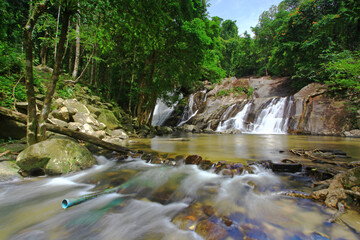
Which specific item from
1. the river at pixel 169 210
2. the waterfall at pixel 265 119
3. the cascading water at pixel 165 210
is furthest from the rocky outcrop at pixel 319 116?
the cascading water at pixel 165 210

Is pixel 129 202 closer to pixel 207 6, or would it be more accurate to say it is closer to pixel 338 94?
pixel 207 6

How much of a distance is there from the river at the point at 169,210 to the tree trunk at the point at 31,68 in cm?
111

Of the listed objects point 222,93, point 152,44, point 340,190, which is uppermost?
point 222,93

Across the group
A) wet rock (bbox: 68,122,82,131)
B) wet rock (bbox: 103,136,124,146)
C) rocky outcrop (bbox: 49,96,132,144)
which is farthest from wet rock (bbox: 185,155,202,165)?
rocky outcrop (bbox: 49,96,132,144)

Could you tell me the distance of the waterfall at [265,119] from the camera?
1487 cm

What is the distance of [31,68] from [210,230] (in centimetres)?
452

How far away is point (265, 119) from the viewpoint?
15906 millimetres

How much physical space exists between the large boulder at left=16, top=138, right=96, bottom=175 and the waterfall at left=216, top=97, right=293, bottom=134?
14639 millimetres

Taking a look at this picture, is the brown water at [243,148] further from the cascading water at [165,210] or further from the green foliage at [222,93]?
the green foliage at [222,93]

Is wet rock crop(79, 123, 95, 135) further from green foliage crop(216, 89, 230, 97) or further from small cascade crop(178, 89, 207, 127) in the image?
green foliage crop(216, 89, 230, 97)

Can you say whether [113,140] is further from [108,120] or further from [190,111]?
[190,111]

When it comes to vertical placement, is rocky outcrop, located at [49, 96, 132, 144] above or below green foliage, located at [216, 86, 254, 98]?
below

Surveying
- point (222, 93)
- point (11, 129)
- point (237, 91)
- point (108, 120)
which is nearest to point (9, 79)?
point (11, 129)

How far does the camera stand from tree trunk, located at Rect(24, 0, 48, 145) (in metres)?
3.23
